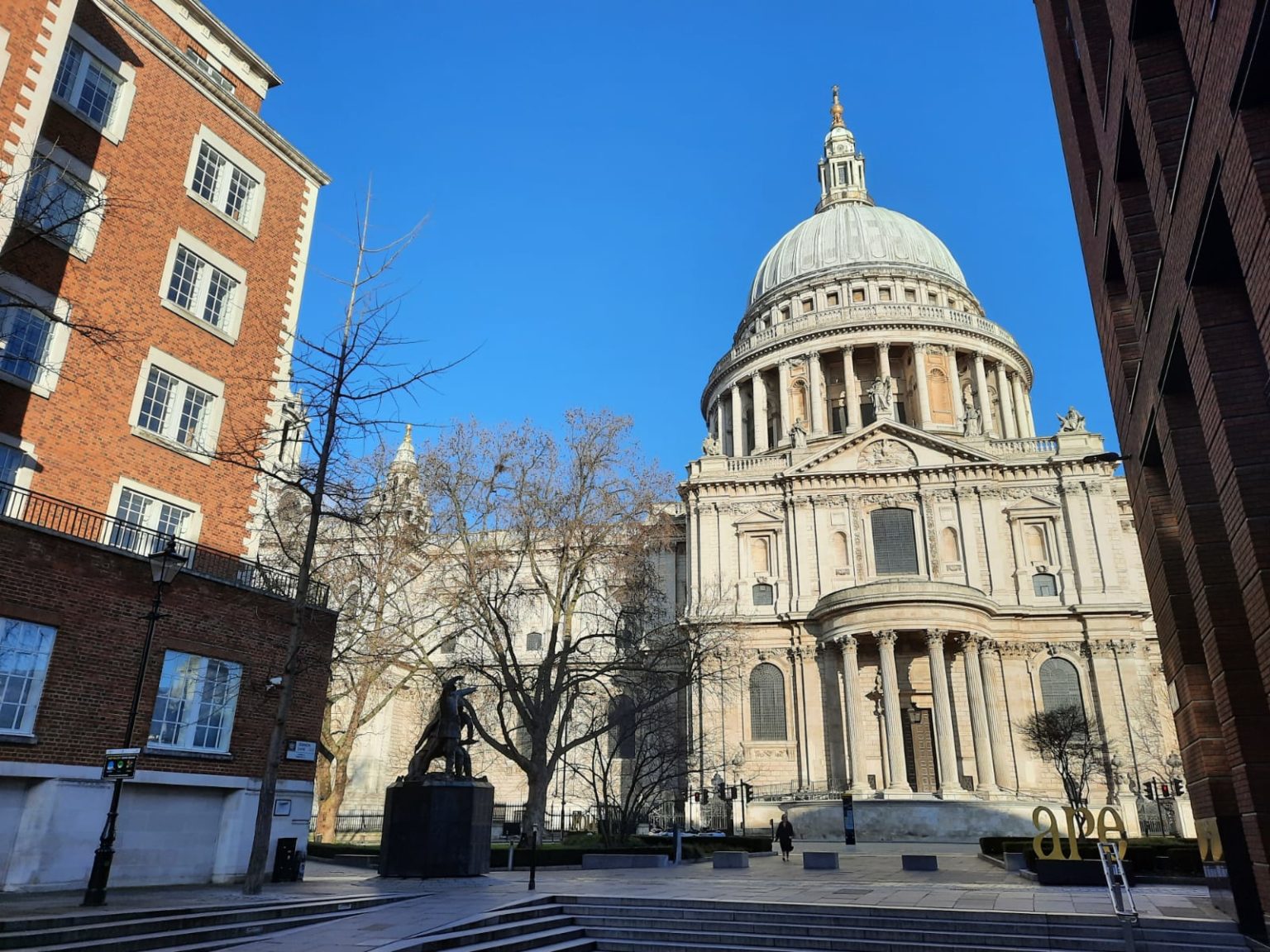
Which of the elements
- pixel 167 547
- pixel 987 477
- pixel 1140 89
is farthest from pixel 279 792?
pixel 987 477

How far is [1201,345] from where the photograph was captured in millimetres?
10188

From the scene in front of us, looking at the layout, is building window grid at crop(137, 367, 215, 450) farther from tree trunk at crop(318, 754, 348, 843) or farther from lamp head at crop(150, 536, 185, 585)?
tree trunk at crop(318, 754, 348, 843)

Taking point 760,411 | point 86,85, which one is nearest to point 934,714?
point 760,411

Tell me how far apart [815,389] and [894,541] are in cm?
1536

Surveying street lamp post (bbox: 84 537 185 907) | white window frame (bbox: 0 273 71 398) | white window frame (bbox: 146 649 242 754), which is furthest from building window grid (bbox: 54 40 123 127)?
white window frame (bbox: 146 649 242 754)

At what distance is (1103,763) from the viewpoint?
133 ft

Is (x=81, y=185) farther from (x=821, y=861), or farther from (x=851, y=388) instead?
(x=851, y=388)

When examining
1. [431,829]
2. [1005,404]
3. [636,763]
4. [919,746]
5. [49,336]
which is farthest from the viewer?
[1005,404]

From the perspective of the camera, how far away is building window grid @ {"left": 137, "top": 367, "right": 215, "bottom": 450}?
19594 mm

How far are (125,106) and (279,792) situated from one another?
611 inches

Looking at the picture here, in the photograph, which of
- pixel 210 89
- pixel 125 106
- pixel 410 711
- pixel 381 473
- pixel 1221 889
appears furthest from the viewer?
pixel 410 711

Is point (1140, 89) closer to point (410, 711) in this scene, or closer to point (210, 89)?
point (210, 89)

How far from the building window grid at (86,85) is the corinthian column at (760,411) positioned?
47.1 m

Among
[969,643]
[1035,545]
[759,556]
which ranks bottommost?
[969,643]
